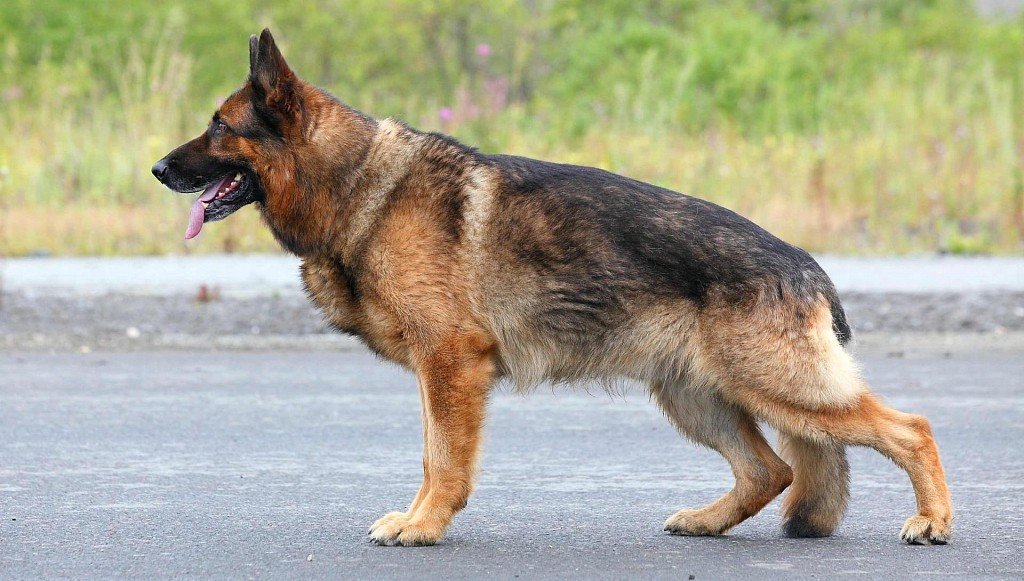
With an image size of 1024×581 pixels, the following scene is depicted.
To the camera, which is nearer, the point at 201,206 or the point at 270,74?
the point at 270,74

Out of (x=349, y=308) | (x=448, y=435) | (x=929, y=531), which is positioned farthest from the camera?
(x=349, y=308)

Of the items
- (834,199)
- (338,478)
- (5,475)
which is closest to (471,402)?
(338,478)

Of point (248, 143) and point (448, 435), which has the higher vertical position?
point (248, 143)

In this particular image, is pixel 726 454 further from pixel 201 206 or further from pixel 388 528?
pixel 201 206

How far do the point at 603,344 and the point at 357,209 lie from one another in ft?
3.33

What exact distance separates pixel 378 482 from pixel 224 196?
1418mm

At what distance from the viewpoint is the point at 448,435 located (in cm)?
457

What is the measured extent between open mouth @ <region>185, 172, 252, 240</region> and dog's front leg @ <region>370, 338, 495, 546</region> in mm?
940

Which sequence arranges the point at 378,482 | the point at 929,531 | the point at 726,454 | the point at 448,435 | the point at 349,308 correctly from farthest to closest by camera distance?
the point at 378,482 → the point at 726,454 → the point at 349,308 → the point at 448,435 → the point at 929,531

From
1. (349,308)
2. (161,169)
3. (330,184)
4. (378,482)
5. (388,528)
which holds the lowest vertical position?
(378,482)

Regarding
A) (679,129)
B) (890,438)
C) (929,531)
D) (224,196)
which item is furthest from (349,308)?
(679,129)

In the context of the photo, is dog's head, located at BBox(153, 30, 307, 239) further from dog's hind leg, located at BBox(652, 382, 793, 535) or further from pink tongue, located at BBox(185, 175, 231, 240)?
dog's hind leg, located at BBox(652, 382, 793, 535)

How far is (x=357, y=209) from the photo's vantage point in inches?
188

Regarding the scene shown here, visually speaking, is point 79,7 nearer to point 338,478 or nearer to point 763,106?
point 763,106
